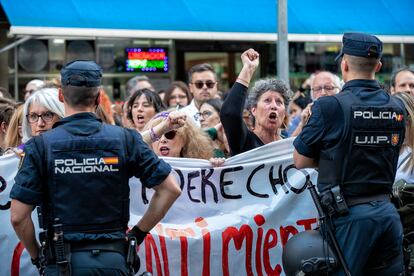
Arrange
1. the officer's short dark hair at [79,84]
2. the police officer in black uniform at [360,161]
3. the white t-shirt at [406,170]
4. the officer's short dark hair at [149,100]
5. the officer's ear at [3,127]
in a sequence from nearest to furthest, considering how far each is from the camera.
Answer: the officer's short dark hair at [79,84] → the police officer in black uniform at [360,161] → the white t-shirt at [406,170] → the officer's ear at [3,127] → the officer's short dark hair at [149,100]

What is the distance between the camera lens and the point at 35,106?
5.54 meters

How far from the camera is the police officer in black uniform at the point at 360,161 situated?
450 cm

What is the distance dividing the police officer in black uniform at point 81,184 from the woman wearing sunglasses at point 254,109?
4.94 feet

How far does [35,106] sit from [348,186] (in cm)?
230

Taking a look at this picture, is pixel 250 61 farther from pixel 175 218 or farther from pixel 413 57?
pixel 413 57

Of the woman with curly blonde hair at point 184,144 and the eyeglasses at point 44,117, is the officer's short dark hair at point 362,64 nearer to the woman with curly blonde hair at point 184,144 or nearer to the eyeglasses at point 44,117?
the woman with curly blonde hair at point 184,144

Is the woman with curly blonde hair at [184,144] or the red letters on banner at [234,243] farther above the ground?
the woman with curly blonde hair at [184,144]

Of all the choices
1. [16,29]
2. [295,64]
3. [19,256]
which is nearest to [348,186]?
[19,256]

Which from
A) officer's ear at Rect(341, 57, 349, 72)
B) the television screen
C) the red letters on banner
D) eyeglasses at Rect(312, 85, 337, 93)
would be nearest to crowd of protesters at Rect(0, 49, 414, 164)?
the red letters on banner

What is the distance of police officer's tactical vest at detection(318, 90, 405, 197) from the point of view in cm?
451

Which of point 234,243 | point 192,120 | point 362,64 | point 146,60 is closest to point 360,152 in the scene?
point 362,64

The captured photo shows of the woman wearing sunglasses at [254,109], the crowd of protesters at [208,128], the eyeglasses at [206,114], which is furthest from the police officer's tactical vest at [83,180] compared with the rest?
the eyeglasses at [206,114]

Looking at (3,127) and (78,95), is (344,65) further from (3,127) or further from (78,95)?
(3,127)

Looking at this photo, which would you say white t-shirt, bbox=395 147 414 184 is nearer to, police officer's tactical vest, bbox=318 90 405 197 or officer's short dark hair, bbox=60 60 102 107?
police officer's tactical vest, bbox=318 90 405 197
